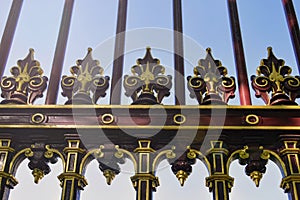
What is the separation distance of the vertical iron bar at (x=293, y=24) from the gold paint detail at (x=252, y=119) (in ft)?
1.50

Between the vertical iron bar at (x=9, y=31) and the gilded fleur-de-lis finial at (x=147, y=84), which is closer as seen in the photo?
the gilded fleur-de-lis finial at (x=147, y=84)

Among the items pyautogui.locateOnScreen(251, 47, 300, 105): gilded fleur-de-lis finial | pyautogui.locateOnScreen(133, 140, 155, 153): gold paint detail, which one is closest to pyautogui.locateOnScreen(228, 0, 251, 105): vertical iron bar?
pyautogui.locateOnScreen(251, 47, 300, 105): gilded fleur-de-lis finial

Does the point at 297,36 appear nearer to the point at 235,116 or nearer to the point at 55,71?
the point at 235,116

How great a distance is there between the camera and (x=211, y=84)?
8.23ft

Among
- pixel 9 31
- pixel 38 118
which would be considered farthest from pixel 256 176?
pixel 9 31

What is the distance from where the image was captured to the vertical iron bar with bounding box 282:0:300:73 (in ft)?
8.93

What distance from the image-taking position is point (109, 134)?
233 cm

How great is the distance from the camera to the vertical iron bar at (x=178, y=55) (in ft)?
8.18

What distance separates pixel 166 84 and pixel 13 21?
98 cm

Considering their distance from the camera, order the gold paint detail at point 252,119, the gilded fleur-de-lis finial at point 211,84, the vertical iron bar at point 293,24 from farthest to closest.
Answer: the vertical iron bar at point 293,24, the gilded fleur-de-lis finial at point 211,84, the gold paint detail at point 252,119

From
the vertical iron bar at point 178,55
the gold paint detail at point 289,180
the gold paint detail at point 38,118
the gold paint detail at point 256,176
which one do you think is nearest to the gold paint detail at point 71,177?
the gold paint detail at point 38,118

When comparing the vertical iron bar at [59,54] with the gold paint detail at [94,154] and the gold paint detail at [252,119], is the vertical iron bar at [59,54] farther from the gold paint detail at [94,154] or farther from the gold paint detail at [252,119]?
the gold paint detail at [252,119]

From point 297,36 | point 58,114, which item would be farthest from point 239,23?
point 58,114

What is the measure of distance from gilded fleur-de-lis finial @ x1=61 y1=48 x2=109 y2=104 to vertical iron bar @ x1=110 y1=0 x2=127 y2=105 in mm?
47
